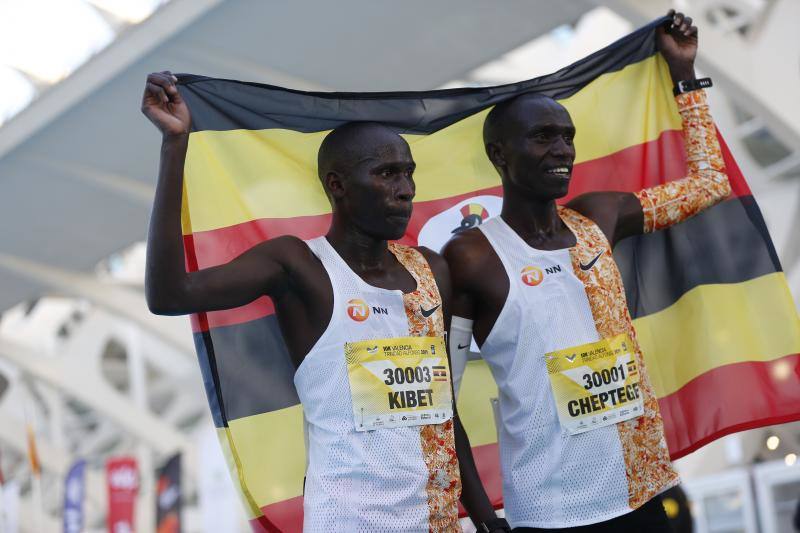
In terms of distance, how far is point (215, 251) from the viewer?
388 centimetres

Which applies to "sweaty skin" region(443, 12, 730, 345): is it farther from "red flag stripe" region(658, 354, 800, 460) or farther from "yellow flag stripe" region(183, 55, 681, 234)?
"red flag stripe" region(658, 354, 800, 460)

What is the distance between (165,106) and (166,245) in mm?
425

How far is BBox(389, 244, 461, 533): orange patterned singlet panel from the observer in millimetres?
3338

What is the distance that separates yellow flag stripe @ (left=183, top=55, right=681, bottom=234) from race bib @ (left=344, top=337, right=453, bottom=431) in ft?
2.71

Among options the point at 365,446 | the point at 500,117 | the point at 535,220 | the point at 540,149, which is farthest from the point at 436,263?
the point at 365,446

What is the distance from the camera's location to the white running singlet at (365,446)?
324 cm

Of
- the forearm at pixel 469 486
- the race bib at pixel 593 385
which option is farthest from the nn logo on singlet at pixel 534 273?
the forearm at pixel 469 486

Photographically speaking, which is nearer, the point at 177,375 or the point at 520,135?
the point at 520,135

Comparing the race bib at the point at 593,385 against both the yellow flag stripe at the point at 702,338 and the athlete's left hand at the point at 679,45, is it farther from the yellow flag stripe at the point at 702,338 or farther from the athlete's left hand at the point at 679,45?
the athlete's left hand at the point at 679,45

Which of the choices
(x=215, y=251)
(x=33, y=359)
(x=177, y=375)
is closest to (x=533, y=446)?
(x=215, y=251)

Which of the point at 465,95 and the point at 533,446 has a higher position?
the point at 465,95

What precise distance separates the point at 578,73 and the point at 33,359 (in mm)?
21379

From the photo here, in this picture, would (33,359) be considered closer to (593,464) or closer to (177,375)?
(177,375)

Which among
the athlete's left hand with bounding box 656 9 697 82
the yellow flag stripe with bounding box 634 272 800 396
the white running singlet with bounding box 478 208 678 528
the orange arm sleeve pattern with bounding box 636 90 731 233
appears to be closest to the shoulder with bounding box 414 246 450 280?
the white running singlet with bounding box 478 208 678 528
